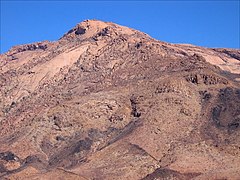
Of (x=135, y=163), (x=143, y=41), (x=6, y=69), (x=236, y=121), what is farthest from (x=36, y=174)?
(x=6, y=69)

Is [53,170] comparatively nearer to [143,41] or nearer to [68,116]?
A: [68,116]

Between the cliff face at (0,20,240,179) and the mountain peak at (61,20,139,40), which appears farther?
the mountain peak at (61,20,139,40)

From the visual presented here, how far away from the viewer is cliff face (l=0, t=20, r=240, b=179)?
102 metres

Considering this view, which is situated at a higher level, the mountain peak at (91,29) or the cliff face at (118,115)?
the mountain peak at (91,29)

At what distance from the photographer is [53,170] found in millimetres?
102875

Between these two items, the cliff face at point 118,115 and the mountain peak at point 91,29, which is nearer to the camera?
the cliff face at point 118,115

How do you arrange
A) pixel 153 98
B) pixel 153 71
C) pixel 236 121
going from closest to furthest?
pixel 236 121, pixel 153 98, pixel 153 71

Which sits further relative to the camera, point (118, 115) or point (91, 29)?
point (91, 29)

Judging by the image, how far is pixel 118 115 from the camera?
397ft

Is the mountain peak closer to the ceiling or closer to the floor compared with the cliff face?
closer to the ceiling

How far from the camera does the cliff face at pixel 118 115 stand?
10162cm

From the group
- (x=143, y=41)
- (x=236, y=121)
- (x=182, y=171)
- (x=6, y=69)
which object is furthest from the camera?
(x=6, y=69)

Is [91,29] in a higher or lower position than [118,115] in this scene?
higher

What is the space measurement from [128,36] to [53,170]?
65.6 meters
